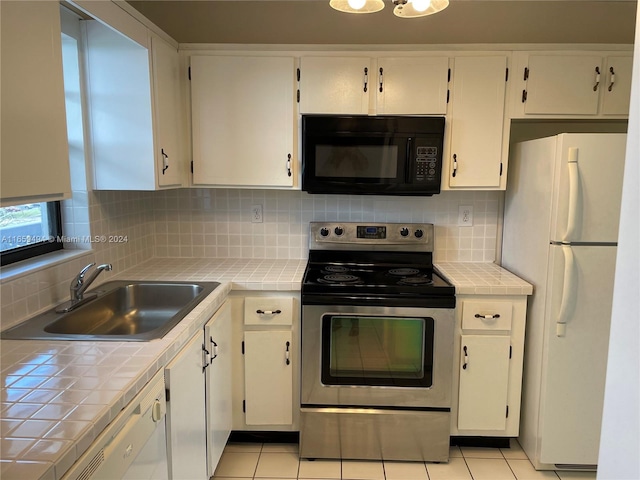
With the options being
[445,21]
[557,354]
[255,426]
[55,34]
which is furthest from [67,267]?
[557,354]

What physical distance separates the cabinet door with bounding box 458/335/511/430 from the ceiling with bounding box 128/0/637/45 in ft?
5.12

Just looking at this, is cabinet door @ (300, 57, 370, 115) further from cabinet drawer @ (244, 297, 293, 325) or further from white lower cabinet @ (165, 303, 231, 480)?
white lower cabinet @ (165, 303, 231, 480)

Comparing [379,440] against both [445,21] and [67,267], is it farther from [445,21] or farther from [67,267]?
[445,21]

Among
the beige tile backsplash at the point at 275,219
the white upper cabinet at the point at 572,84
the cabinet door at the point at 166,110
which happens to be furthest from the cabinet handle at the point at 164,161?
the white upper cabinet at the point at 572,84

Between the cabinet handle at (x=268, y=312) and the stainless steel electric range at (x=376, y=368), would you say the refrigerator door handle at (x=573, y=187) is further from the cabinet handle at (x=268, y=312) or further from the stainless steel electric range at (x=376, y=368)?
the cabinet handle at (x=268, y=312)

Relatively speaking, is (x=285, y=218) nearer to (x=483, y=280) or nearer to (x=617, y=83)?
(x=483, y=280)

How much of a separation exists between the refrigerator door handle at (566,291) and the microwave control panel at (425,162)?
715 millimetres

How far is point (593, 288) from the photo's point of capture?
196 centimetres

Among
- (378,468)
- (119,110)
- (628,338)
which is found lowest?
(378,468)

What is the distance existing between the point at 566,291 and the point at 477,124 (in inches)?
37.7

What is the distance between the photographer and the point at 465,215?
8.61 feet

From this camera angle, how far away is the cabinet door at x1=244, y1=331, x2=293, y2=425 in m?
2.19

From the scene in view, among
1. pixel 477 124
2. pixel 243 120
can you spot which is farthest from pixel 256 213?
pixel 477 124

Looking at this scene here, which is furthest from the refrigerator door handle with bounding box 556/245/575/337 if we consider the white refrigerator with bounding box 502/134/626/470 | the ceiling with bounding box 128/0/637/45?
the ceiling with bounding box 128/0/637/45
